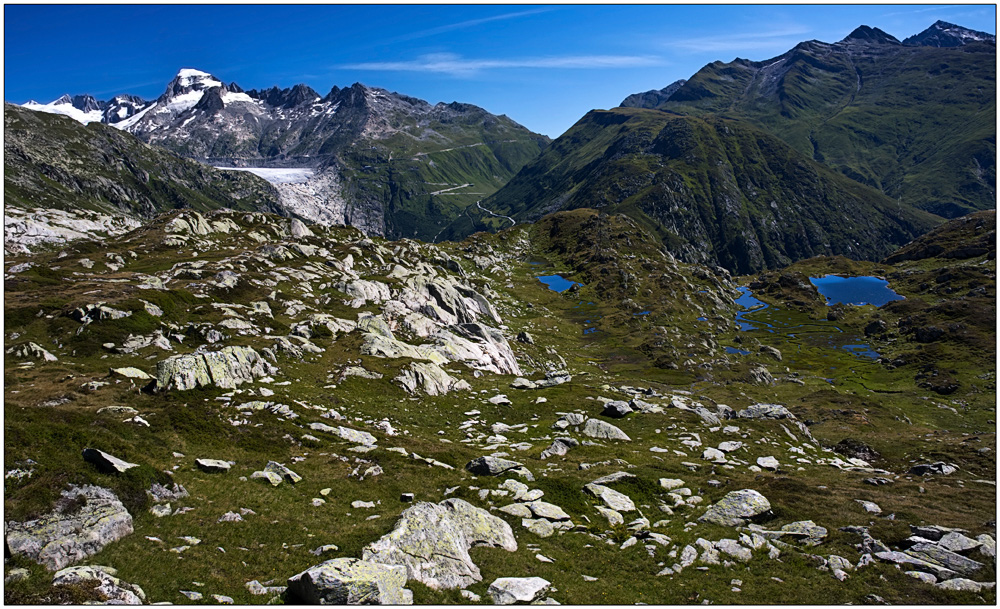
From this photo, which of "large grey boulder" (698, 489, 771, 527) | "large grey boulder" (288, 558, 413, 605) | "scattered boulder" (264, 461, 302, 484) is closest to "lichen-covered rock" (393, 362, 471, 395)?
"scattered boulder" (264, 461, 302, 484)

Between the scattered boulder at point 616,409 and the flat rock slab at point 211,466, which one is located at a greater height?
the flat rock slab at point 211,466

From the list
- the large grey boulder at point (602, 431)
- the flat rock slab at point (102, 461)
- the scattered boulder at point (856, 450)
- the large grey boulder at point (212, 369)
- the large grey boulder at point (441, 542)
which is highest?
the large grey boulder at point (212, 369)

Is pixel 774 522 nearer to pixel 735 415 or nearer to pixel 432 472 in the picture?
pixel 432 472

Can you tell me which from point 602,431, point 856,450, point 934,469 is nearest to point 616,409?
point 602,431

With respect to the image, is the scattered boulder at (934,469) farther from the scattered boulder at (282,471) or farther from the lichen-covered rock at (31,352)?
the lichen-covered rock at (31,352)

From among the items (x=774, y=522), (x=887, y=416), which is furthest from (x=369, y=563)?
(x=887, y=416)

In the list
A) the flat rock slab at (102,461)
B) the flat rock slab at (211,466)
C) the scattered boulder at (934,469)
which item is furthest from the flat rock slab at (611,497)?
the scattered boulder at (934,469)

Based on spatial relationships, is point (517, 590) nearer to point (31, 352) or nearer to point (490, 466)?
point (490, 466)
